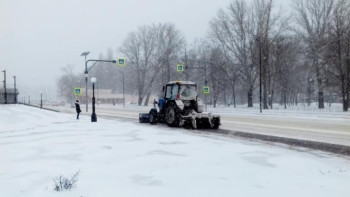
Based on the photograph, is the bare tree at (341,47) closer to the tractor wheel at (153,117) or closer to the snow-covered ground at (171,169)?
the tractor wheel at (153,117)

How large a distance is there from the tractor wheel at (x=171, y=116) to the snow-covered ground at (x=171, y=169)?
603cm

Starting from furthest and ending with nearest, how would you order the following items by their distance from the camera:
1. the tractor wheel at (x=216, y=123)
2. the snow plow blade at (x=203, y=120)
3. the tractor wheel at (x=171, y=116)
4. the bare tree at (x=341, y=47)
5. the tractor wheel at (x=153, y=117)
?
1. the bare tree at (x=341, y=47)
2. the tractor wheel at (x=153, y=117)
3. the tractor wheel at (x=171, y=116)
4. the tractor wheel at (x=216, y=123)
5. the snow plow blade at (x=203, y=120)

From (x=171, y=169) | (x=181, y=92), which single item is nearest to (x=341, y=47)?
(x=181, y=92)

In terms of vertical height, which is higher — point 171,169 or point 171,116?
point 171,116

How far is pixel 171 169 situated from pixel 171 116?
10.6m

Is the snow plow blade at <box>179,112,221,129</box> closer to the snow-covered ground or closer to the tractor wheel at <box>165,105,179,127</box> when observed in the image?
the tractor wheel at <box>165,105,179,127</box>

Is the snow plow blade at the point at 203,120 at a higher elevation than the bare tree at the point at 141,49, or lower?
lower

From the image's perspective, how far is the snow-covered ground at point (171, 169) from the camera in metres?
5.91

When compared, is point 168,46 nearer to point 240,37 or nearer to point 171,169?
point 240,37

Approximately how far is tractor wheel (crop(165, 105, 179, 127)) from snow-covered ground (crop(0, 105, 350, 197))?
603 cm

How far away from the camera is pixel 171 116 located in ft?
59.3

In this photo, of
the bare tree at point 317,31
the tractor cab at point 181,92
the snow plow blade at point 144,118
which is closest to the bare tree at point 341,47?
the bare tree at point 317,31

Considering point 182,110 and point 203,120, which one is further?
point 182,110

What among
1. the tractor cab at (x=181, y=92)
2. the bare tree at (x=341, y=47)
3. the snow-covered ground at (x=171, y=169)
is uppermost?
the bare tree at (x=341, y=47)
